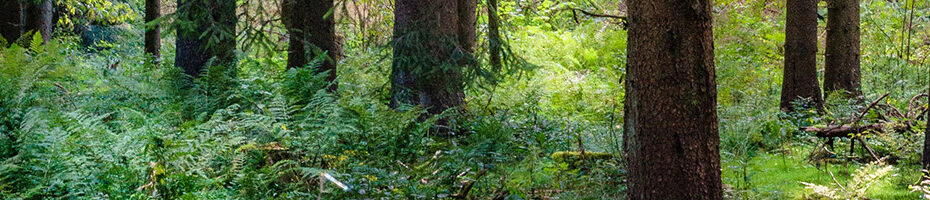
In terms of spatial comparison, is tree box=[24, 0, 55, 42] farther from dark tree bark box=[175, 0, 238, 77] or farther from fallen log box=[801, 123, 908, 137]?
fallen log box=[801, 123, 908, 137]

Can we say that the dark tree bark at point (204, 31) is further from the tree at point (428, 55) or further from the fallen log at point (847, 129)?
the fallen log at point (847, 129)

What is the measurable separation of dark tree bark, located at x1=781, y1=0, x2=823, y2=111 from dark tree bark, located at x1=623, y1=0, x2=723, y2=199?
8.24 metres

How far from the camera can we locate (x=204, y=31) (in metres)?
8.78

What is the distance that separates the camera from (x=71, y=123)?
4.93 m

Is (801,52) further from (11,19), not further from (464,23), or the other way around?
(11,19)

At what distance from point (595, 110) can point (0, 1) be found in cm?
951

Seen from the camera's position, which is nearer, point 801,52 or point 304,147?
point 304,147

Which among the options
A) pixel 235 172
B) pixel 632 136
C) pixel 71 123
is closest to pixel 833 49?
pixel 632 136

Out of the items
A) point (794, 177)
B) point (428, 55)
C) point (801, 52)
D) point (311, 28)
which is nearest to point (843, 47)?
point (801, 52)

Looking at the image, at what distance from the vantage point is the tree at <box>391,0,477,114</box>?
7.91 meters

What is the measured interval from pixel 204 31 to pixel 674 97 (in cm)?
636

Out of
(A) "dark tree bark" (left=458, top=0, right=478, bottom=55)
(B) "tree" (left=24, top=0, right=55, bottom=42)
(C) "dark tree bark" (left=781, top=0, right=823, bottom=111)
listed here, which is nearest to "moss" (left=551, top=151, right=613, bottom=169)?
(A) "dark tree bark" (left=458, top=0, right=478, bottom=55)

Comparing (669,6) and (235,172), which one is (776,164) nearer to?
(669,6)

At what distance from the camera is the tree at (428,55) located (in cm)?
791
